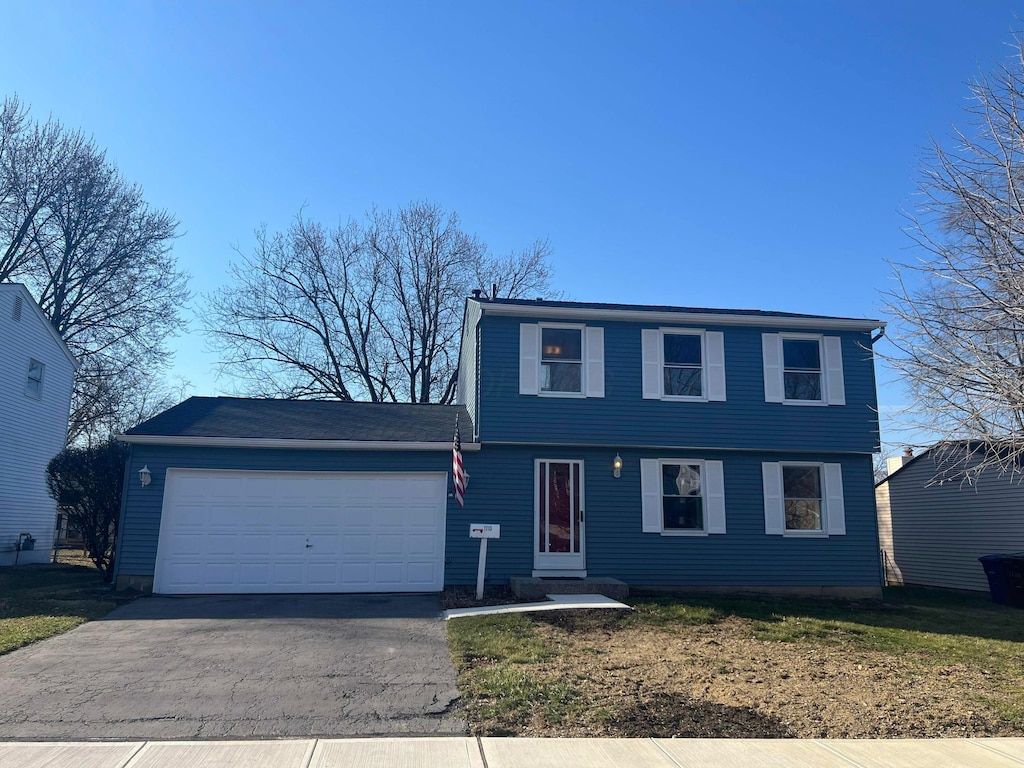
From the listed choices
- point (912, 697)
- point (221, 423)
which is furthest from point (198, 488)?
point (912, 697)

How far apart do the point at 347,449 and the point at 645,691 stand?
7916 mm

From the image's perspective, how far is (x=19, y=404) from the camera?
19.3m

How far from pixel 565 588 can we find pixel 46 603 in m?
7.98

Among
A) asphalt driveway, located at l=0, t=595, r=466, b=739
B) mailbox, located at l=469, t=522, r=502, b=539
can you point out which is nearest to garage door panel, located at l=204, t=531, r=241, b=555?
asphalt driveway, located at l=0, t=595, r=466, b=739

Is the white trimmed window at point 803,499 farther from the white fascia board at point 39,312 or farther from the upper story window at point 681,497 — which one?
the white fascia board at point 39,312

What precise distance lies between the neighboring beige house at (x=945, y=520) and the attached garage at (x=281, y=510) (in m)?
10.4

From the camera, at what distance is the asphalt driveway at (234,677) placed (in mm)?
5652

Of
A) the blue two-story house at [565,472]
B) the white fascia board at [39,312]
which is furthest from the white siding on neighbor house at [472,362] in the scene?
the white fascia board at [39,312]

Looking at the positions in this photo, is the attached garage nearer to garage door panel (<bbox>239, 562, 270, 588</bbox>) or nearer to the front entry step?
garage door panel (<bbox>239, 562, 270, 588</bbox>)

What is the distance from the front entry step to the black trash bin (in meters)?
7.90

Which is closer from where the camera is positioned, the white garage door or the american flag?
the american flag

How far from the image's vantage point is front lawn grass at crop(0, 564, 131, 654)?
9.12m

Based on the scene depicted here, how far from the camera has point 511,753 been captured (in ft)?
16.8

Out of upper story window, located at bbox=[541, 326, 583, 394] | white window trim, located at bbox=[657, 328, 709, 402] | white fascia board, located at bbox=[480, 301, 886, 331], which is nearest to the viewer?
white fascia board, located at bbox=[480, 301, 886, 331]
